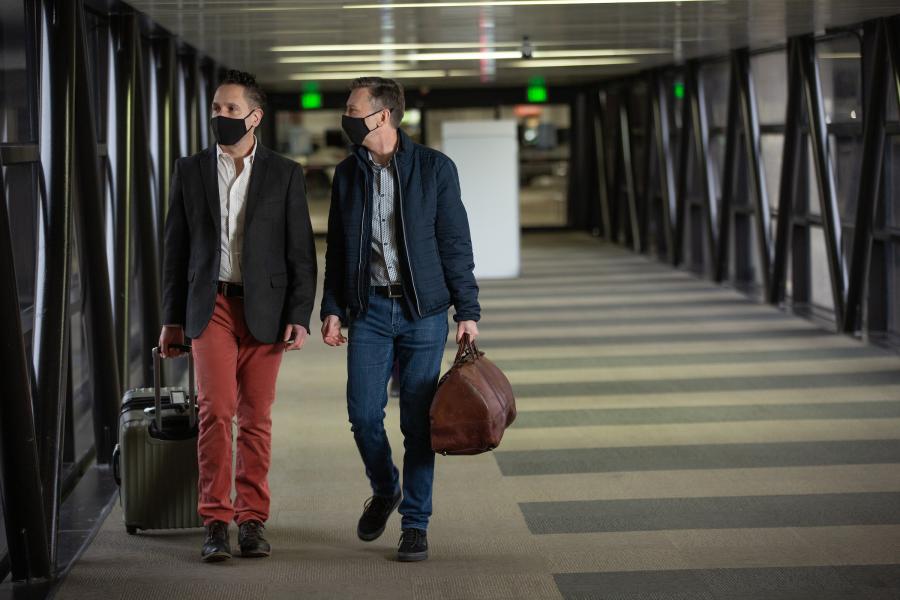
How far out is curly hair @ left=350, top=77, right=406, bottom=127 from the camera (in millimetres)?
5270

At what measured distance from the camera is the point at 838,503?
21.5 ft

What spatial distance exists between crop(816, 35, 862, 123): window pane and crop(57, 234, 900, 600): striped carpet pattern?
7.85ft

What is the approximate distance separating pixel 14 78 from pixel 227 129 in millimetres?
1767

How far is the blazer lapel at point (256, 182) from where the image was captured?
538 cm

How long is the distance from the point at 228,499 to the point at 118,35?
4455mm

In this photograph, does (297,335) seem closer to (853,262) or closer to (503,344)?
(503,344)

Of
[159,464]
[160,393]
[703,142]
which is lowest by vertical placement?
[159,464]

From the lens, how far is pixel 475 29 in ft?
37.7

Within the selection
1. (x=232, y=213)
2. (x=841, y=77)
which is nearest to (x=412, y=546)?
(x=232, y=213)

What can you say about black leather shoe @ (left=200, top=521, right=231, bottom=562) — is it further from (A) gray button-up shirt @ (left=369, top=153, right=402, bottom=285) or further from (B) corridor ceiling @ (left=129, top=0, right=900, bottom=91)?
(B) corridor ceiling @ (left=129, top=0, right=900, bottom=91)

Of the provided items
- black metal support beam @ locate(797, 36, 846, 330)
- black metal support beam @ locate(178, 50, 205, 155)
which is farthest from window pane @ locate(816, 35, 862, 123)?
black metal support beam @ locate(178, 50, 205, 155)

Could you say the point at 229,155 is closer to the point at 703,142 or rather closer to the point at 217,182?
the point at 217,182

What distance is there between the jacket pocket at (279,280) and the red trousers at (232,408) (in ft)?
0.57

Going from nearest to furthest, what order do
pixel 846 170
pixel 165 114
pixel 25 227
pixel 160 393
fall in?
pixel 160 393, pixel 25 227, pixel 165 114, pixel 846 170
